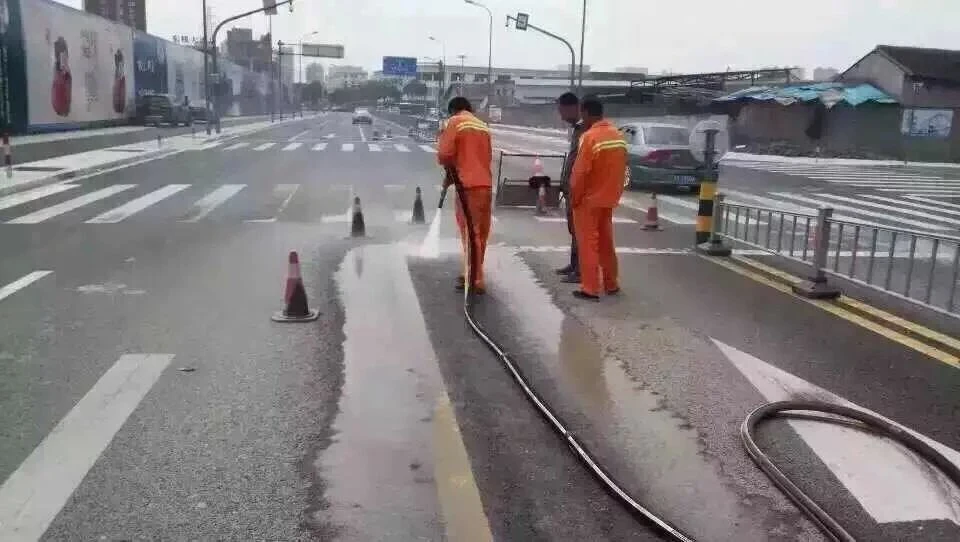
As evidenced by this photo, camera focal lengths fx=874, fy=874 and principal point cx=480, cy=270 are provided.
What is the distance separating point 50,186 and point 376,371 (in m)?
14.2

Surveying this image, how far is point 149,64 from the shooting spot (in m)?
50.4

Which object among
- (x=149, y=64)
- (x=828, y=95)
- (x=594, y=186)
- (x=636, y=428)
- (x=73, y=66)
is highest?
(x=149, y=64)

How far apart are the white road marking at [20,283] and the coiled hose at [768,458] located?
459 cm

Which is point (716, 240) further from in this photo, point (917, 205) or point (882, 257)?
point (917, 205)

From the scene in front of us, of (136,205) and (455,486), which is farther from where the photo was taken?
(136,205)

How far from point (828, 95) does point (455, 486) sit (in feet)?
114

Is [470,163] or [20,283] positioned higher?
[470,163]

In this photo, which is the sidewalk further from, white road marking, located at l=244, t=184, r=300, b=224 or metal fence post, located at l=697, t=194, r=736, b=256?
metal fence post, located at l=697, t=194, r=736, b=256

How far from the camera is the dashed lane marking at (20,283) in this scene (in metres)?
7.57

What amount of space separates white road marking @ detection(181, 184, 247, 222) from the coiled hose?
8.68m

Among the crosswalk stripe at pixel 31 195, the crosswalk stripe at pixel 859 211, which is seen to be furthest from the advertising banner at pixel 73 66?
the crosswalk stripe at pixel 859 211

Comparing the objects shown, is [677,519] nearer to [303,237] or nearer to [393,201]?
[303,237]

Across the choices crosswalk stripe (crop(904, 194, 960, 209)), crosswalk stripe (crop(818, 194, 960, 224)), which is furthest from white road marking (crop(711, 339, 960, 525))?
crosswalk stripe (crop(904, 194, 960, 209))

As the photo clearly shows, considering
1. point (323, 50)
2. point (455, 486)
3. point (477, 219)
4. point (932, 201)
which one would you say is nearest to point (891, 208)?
point (932, 201)
